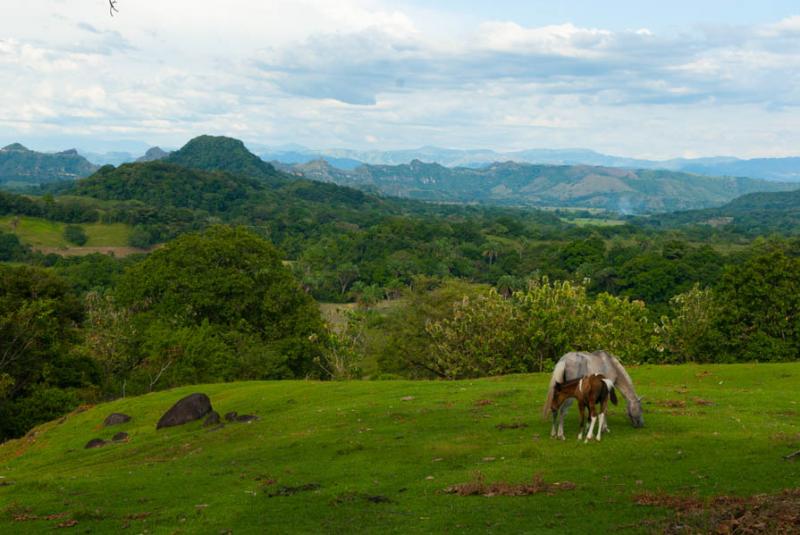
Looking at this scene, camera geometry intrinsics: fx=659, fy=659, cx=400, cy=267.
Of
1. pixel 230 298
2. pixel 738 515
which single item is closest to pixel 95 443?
pixel 230 298

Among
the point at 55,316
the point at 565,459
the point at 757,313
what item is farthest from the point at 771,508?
the point at 55,316

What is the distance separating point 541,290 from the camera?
54750 mm

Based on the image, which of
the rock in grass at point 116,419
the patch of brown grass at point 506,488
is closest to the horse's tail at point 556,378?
the patch of brown grass at point 506,488

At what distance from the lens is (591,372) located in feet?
80.4

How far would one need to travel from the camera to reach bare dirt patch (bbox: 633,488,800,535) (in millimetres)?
12586

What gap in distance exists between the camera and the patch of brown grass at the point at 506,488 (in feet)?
60.2

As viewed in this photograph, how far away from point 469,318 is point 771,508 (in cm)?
4276

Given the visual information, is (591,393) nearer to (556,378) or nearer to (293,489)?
(556,378)

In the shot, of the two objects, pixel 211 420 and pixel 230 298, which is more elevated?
pixel 230 298

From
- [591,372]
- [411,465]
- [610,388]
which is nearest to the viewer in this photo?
[411,465]

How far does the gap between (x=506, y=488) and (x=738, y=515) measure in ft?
21.4

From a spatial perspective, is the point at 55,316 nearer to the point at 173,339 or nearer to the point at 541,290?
the point at 173,339

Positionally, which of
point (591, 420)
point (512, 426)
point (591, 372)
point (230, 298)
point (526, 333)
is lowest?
point (526, 333)

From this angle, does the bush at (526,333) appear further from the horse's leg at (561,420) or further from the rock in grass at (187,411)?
the horse's leg at (561,420)
